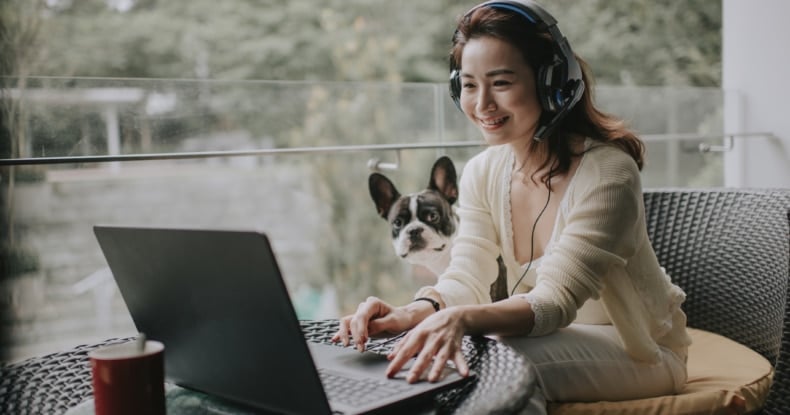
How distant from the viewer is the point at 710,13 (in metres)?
8.98

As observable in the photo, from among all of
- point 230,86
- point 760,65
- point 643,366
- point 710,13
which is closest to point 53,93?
point 230,86

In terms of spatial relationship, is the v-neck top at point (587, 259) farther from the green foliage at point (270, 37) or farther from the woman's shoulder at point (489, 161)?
the green foliage at point (270, 37)

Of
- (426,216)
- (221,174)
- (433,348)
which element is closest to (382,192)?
(426,216)

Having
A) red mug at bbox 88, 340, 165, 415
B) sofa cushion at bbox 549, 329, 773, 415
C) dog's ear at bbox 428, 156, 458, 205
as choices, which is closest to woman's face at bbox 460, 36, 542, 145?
sofa cushion at bbox 549, 329, 773, 415

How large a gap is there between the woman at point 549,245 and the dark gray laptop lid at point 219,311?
25cm

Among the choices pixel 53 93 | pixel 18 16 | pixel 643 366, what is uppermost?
pixel 18 16

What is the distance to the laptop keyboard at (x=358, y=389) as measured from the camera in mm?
788

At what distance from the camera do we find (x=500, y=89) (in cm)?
124

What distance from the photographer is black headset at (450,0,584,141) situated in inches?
47.3

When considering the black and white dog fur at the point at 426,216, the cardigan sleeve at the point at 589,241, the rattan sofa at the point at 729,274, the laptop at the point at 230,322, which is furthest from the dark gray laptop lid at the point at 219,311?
the black and white dog fur at the point at 426,216

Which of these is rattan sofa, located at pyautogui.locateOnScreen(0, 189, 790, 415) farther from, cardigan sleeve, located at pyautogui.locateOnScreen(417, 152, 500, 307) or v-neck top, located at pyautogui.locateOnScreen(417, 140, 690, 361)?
cardigan sleeve, located at pyautogui.locateOnScreen(417, 152, 500, 307)

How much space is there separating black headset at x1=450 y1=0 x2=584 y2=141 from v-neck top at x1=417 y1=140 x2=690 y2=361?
96mm

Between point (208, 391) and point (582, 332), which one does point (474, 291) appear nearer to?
point (582, 332)

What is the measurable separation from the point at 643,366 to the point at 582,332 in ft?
0.40
